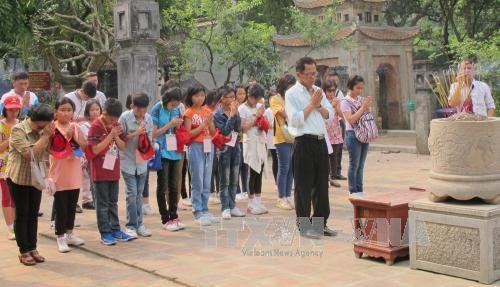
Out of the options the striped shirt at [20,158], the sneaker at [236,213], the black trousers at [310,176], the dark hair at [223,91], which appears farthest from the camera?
the sneaker at [236,213]

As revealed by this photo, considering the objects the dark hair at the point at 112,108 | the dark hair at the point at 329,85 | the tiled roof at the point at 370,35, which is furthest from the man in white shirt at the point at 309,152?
the tiled roof at the point at 370,35

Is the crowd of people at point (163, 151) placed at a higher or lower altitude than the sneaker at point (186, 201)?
higher

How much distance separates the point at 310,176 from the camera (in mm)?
6086

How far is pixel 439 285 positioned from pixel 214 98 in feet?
12.6

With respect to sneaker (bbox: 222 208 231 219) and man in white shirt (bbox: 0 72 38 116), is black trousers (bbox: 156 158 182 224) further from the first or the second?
man in white shirt (bbox: 0 72 38 116)

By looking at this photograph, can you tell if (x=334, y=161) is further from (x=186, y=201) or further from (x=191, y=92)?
(x=191, y=92)

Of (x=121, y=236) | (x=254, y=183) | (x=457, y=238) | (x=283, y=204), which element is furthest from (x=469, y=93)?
(x=121, y=236)

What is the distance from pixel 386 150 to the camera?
14781mm

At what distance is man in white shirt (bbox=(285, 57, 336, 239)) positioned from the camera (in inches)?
238

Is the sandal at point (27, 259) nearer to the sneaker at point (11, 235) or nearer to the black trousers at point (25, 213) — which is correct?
the black trousers at point (25, 213)

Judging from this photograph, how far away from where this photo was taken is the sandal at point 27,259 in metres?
5.58

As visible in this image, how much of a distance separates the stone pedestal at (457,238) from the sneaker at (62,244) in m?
3.31

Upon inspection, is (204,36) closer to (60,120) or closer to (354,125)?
(354,125)

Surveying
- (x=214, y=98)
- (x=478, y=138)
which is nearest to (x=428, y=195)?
(x=478, y=138)
